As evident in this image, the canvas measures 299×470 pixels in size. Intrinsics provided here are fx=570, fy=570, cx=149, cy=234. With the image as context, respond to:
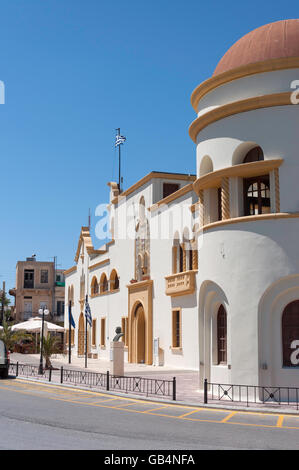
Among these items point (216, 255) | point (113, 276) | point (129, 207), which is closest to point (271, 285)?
point (216, 255)

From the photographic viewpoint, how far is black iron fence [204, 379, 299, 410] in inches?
663

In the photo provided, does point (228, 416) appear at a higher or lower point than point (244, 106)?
lower

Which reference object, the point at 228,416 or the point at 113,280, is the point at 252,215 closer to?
the point at 228,416

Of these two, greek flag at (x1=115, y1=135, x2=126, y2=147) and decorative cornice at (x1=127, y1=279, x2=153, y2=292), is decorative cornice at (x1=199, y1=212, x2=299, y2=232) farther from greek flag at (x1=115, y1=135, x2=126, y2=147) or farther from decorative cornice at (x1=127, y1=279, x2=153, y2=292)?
greek flag at (x1=115, y1=135, x2=126, y2=147)

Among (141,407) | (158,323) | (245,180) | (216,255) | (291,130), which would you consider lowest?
(141,407)

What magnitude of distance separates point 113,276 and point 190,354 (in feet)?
49.4

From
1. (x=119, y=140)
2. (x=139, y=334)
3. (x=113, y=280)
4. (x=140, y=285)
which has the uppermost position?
(x=119, y=140)

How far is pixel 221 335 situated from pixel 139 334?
17.9m

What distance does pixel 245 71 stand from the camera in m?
18.8

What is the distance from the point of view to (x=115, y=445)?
10.9 m

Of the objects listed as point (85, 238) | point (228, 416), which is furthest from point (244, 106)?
point (85, 238)

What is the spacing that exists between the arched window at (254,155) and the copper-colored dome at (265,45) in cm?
290

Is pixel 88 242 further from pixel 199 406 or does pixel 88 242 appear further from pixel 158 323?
pixel 199 406
